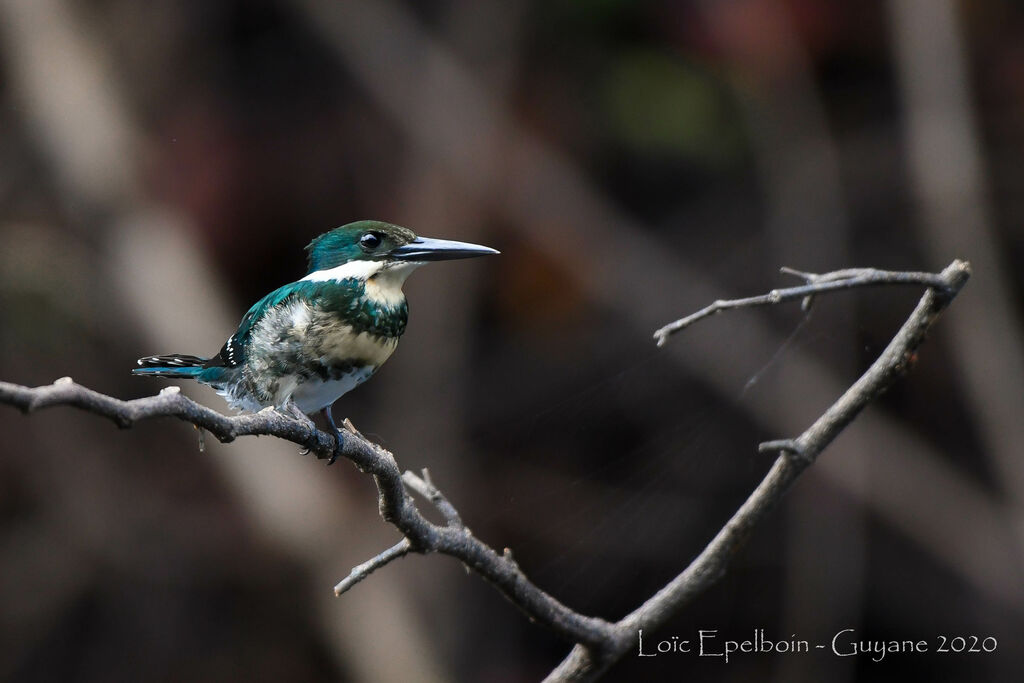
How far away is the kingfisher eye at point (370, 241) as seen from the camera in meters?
1.71

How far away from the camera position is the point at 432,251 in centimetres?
167

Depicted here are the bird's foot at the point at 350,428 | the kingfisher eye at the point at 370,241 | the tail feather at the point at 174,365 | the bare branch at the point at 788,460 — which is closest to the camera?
the bare branch at the point at 788,460

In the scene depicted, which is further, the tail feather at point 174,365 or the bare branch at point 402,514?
the tail feather at point 174,365

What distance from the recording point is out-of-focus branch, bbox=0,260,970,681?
4.54 ft

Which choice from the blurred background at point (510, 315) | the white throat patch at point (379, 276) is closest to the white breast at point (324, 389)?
the white throat patch at point (379, 276)

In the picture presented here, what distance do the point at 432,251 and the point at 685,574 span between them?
60 centimetres

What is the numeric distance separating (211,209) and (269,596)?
70.0 inches

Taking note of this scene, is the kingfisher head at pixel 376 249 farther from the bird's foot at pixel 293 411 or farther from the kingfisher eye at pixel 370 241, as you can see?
the bird's foot at pixel 293 411

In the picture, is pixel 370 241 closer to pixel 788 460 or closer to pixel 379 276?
pixel 379 276

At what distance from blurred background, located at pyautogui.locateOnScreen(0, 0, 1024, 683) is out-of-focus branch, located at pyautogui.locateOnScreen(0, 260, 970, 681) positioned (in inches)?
99.6

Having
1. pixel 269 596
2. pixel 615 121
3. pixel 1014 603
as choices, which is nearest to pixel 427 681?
pixel 269 596

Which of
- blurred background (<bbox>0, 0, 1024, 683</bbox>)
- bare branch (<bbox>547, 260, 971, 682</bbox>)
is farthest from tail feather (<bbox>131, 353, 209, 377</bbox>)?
blurred background (<bbox>0, 0, 1024, 683</bbox>)

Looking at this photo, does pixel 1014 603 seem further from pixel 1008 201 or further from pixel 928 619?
pixel 1008 201

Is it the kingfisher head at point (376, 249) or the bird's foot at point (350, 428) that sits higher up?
the kingfisher head at point (376, 249)
